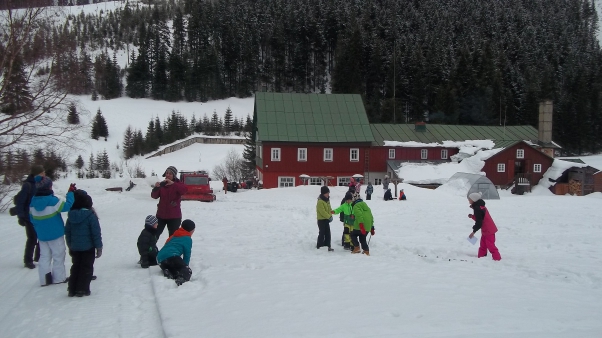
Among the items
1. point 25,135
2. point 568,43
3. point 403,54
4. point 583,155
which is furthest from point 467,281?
point 568,43

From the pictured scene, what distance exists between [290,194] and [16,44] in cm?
1484

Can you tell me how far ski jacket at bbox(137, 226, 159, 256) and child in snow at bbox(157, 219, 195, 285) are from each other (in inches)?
33.8

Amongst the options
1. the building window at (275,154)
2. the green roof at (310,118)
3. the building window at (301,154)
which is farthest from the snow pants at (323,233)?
the building window at (301,154)

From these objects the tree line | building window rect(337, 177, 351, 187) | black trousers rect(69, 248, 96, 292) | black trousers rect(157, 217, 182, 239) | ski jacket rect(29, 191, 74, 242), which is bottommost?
building window rect(337, 177, 351, 187)

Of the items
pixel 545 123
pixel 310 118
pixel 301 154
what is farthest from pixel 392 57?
pixel 301 154

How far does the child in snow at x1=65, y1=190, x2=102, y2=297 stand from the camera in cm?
607

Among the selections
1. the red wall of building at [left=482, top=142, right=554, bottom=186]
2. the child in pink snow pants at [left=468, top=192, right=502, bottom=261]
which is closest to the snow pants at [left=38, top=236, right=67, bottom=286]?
the child in pink snow pants at [left=468, top=192, right=502, bottom=261]

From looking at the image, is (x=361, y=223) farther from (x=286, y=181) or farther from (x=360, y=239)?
(x=286, y=181)

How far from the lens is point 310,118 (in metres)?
38.7

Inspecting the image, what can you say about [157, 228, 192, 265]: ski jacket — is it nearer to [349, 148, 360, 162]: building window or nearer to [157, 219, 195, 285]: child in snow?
[157, 219, 195, 285]: child in snow

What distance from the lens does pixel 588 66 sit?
7456 centimetres

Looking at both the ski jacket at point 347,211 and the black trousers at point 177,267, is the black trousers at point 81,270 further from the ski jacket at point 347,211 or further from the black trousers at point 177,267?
the ski jacket at point 347,211

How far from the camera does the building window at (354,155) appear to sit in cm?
3791

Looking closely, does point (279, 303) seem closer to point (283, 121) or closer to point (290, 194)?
point (290, 194)
